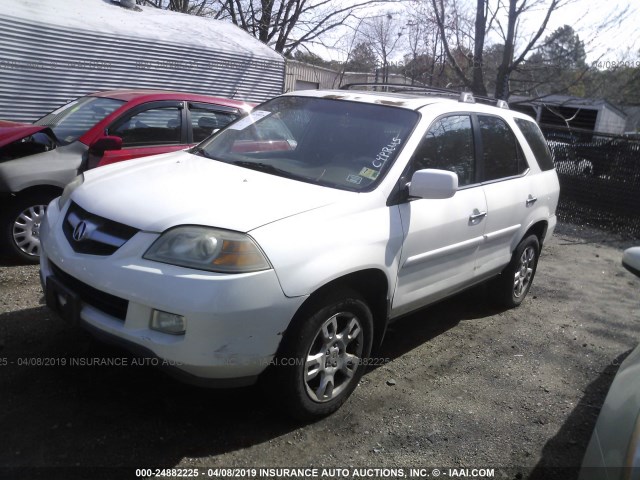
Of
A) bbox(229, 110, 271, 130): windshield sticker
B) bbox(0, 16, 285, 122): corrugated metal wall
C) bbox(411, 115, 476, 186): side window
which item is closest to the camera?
bbox(411, 115, 476, 186): side window

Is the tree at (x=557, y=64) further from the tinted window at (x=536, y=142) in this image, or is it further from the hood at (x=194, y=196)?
the hood at (x=194, y=196)

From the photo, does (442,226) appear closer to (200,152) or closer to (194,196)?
(194,196)

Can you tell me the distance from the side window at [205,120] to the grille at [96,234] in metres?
3.24

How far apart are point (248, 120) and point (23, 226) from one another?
2.32 metres

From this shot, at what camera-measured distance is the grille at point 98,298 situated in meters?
2.69

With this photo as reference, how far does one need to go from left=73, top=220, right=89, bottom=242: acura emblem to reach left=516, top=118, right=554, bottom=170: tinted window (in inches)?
145

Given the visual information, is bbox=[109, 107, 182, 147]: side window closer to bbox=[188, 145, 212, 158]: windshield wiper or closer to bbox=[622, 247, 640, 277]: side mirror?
bbox=[188, 145, 212, 158]: windshield wiper

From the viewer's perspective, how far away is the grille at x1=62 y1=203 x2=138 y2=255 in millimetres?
2750

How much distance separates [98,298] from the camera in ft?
9.09

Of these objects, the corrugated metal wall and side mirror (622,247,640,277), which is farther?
the corrugated metal wall

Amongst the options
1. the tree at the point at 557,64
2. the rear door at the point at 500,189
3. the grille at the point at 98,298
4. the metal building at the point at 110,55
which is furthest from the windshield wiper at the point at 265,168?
the tree at the point at 557,64

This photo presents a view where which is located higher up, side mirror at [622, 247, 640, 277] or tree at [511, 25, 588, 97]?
→ tree at [511, 25, 588, 97]

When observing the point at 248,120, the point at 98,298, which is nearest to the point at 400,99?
the point at 248,120

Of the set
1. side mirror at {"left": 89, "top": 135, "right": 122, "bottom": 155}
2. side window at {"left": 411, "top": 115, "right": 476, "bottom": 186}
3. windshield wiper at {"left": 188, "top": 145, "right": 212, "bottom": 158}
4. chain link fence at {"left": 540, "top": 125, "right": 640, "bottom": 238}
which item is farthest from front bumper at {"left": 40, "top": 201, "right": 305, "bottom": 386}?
chain link fence at {"left": 540, "top": 125, "right": 640, "bottom": 238}
